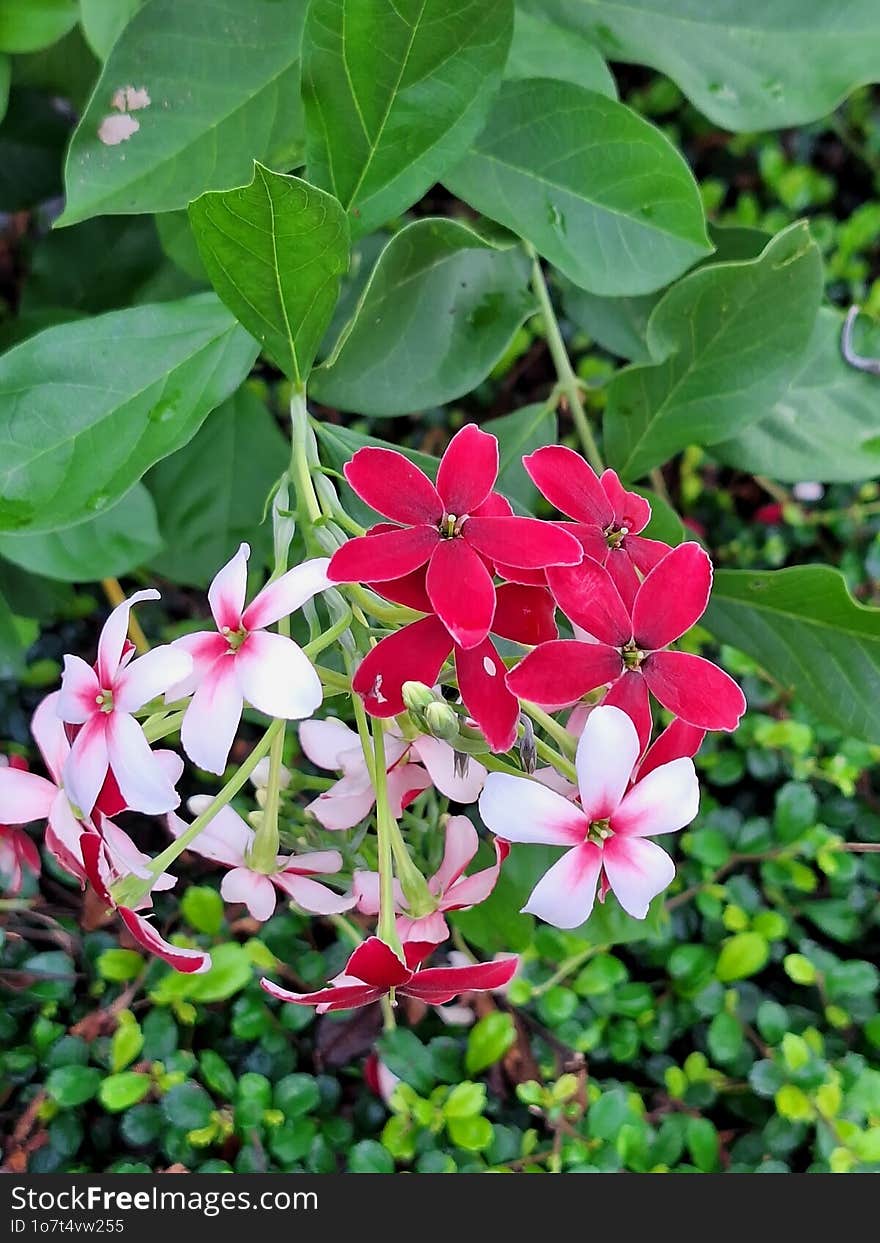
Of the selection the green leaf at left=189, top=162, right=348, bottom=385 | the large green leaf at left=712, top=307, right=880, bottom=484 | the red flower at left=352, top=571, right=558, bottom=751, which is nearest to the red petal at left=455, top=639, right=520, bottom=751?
the red flower at left=352, top=571, right=558, bottom=751

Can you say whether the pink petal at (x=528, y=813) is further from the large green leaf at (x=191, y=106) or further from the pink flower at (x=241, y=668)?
the large green leaf at (x=191, y=106)

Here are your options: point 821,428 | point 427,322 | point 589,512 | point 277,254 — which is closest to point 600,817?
point 589,512

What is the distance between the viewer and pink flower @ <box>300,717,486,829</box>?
415 millimetres

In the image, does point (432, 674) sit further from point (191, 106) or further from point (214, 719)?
point (191, 106)

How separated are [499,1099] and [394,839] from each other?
42 centimetres

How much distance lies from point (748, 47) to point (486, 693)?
0.59m

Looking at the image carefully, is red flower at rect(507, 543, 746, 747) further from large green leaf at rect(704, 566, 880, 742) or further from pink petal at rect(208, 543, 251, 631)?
large green leaf at rect(704, 566, 880, 742)

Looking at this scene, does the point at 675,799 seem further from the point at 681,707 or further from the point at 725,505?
the point at 725,505

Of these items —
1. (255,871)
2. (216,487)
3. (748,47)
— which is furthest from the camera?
(216,487)

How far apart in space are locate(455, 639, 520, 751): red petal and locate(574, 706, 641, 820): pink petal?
0.03 metres

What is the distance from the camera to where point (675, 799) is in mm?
369

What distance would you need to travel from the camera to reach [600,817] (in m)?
0.38

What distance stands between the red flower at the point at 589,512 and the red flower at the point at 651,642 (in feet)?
0.06

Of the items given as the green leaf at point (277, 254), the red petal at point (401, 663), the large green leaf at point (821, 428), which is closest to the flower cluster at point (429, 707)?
the red petal at point (401, 663)
